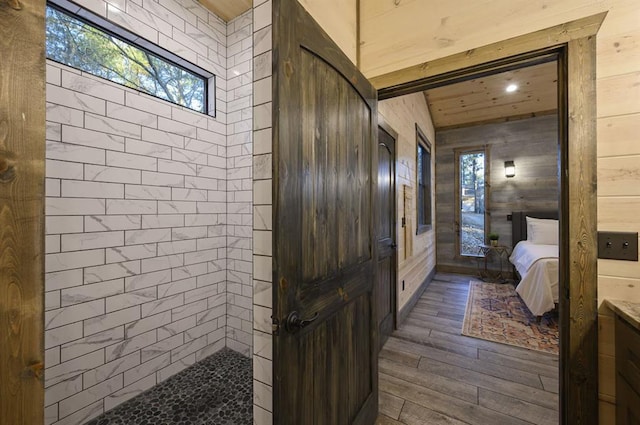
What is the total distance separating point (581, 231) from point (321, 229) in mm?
1239

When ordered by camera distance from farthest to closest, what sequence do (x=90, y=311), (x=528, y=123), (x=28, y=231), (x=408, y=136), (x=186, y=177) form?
1. (x=528, y=123)
2. (x=408, y=136)
3. (x=186, y=177)
4. (x=90, y=311)
5. (x=28, y=231)

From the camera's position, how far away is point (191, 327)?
2.34 meters

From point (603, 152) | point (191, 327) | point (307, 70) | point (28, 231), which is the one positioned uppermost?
point (307, 70)

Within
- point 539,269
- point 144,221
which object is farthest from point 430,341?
point 144,221

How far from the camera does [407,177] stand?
11.6 feet

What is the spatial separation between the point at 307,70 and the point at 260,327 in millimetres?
1101

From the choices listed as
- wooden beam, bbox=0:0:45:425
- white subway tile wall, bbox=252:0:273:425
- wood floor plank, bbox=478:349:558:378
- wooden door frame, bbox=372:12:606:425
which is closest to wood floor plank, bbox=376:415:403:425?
wooden door frame, bbox=372:12:606:425

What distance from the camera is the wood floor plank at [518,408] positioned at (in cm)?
175

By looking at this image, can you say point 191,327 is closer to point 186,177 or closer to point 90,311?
point 90,311

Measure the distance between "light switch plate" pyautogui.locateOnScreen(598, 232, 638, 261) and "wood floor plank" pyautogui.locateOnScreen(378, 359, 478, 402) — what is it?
1412 millimetres

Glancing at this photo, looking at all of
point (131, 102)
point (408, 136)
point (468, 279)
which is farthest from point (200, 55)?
point (468, 279)

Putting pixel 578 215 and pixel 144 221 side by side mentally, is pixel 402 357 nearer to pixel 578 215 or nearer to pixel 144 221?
pixel 578 215

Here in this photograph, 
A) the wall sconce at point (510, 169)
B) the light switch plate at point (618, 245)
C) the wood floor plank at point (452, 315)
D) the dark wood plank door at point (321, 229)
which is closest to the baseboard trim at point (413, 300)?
the wood floor plank at point (452, 315)

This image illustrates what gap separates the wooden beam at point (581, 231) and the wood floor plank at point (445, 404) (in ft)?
2.09
